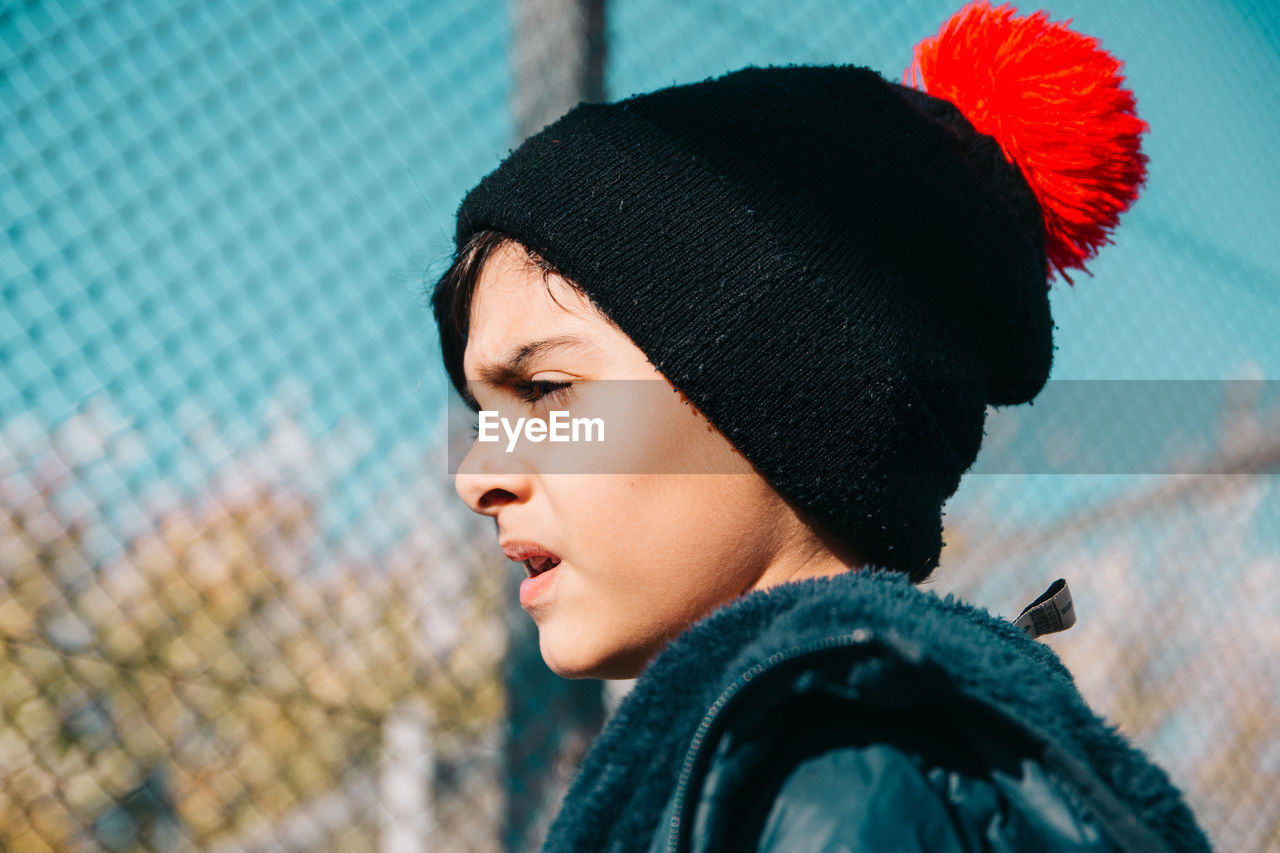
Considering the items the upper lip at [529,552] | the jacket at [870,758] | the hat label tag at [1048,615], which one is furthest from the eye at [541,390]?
the hat label tag at [1048,615]

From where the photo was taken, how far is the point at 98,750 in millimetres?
1486

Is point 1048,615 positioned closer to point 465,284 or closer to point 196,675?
point 465,284

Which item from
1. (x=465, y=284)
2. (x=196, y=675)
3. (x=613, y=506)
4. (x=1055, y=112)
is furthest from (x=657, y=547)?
(x=196, y=675)

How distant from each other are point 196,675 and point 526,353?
107 cm

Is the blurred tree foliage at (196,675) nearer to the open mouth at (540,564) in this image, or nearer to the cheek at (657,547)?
the open mouth at (540,564)

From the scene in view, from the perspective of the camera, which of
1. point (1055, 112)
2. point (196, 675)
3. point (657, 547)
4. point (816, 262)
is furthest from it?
point (196, 675)

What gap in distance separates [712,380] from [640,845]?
390 millimetres

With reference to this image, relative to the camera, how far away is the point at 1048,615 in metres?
0.87

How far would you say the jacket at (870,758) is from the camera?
1.54 ft

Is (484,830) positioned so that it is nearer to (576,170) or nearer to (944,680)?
(576,170)

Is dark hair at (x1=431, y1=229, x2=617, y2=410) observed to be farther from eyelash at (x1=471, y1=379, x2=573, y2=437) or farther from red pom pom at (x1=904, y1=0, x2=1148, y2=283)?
red pom pom at (x1=904, y1=0, x2=1148, y2=283)

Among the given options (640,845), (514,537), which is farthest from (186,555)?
(640,845)

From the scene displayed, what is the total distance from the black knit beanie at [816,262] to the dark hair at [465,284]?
0.01 m

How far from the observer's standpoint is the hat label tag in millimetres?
874
